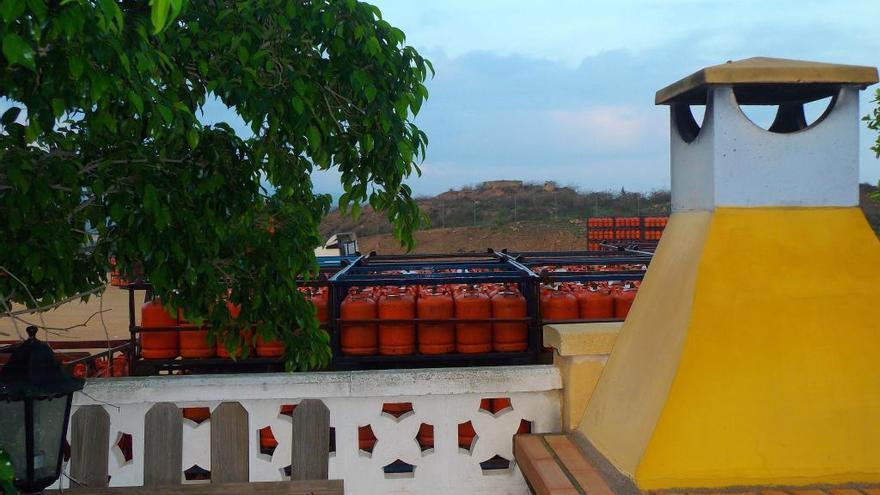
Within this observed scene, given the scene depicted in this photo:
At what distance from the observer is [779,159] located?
3.57 metres

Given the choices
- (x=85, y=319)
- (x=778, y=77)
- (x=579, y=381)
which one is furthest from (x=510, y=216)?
(x=778, y=77)

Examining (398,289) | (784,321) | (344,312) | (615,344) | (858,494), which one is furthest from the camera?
(398,289)

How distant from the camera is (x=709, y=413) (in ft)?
11.1

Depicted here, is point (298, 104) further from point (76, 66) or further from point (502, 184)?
point (502, 184)

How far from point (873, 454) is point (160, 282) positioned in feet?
12.9

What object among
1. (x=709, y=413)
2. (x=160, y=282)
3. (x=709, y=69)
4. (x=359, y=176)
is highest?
(x=709, y=69)

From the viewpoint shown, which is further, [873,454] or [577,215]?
[577,215]

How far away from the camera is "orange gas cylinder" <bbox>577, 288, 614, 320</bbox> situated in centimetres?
823

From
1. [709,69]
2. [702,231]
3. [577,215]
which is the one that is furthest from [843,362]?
[577,215]

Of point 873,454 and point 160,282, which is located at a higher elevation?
point 160,282

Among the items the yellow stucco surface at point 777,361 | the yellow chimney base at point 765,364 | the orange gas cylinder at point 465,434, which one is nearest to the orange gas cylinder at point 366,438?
the orange gas cylinder at point 465,434

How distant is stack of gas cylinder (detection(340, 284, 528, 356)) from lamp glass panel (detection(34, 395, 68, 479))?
16.0 ft

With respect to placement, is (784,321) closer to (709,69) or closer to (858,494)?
(858,494)

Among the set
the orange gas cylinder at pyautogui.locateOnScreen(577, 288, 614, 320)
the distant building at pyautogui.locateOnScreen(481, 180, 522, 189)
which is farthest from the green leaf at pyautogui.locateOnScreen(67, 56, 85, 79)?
the distant building at pyautogui.locateOnScreen(481, 180, 522, 189)
